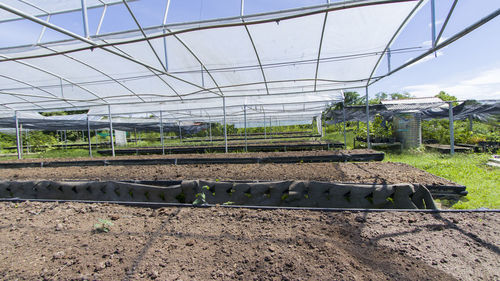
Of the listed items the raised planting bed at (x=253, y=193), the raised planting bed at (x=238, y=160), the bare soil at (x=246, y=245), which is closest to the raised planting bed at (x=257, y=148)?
the raised planting bed at (x=238, y=160)

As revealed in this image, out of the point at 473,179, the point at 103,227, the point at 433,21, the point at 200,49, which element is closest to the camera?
the point at 103,227

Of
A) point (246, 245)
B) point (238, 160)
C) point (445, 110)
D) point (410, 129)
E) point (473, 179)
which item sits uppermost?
point (445, 110)

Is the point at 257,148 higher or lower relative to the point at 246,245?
higher

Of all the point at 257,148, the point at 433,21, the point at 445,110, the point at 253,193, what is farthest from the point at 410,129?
the point at 253,193

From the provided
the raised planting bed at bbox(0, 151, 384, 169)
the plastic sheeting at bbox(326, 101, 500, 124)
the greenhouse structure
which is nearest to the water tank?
the plastic sheeting at bbox(326, 101, 500, 124)

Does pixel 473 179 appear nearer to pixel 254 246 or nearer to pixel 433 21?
pixel 433 21

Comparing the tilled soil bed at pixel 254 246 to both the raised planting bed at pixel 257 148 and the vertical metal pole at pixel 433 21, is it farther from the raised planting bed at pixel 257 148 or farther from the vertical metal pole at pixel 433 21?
the raised planting bed at pixel 257 148

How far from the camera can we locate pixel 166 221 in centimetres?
206

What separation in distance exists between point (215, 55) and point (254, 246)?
478 cm

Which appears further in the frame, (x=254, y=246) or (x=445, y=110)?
(x=445, y=110)

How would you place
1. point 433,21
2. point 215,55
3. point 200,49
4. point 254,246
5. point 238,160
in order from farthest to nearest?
1. point 238,160
2. point 215,55
3. point 200,49
4. point 433,21
5. point 254,246

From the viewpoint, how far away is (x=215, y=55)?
531 cm

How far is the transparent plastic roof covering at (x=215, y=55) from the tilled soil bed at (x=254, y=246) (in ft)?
8.51

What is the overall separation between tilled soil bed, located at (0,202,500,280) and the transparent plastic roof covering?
→ 259cm
